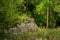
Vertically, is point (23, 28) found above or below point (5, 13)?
below

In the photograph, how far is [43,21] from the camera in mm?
27609

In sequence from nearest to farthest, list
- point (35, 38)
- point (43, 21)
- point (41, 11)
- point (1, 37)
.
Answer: point (1, 37), point (35, 38), point (41, 11), point (43, 21)

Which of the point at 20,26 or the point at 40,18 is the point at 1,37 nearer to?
the point at 20,26

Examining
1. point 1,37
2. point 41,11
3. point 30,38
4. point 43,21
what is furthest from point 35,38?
point 43,21

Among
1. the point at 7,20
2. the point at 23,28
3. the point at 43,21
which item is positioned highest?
the point at 7,20

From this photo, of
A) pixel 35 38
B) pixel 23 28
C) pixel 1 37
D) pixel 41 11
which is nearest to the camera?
pixel 1 37

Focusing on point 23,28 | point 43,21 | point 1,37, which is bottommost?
point 43,21

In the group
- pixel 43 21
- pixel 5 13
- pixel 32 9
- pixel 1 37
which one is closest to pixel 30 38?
pixel 1 37

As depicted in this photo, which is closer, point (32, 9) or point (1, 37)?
point (1, 37)

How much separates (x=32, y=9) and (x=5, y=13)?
17167 millimetres

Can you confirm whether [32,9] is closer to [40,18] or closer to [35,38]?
[40,18]

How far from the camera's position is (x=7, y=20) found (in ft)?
41.7

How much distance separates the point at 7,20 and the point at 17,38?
2.20 m

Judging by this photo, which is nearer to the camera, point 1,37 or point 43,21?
point 1,37
